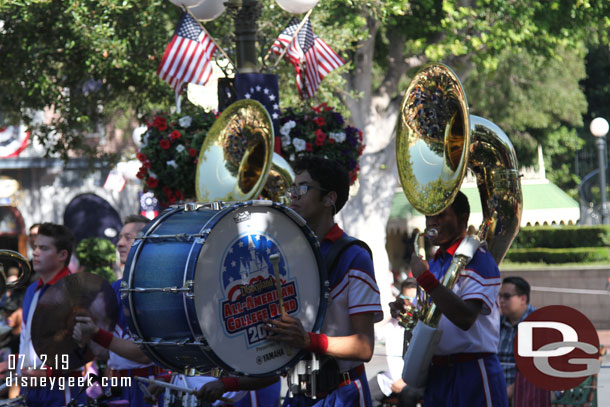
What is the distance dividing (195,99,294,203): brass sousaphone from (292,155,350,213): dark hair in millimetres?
1662

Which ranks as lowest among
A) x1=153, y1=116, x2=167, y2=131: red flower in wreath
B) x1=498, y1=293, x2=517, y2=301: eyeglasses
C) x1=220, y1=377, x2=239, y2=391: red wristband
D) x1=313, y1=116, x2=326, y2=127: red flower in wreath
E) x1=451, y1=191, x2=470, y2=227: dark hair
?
x1=220, y1=377, x2=239, y2=391: red wristband

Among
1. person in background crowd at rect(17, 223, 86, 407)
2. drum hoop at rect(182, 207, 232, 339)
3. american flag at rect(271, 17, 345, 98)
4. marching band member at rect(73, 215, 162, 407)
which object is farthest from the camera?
american flag at rect(271, 17, 345, 98)

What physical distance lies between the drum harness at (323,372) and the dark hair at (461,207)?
2.45ft

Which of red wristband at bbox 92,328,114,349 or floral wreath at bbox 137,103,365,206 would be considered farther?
floral wreath at bbox 137,103,365,206

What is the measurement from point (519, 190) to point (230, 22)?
33.9ft

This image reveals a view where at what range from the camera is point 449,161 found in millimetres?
4820

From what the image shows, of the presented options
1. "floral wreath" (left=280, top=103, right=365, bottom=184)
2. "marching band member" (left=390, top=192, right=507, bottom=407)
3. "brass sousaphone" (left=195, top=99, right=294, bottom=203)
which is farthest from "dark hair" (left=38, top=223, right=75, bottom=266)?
"marching band member" (left=390, top=192, right=507, bottom=407)

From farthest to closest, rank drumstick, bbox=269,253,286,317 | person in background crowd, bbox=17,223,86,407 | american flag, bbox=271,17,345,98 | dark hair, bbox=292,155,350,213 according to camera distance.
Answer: american flag, bbox=271,17,345,98 → person in background crowd, bbox=17,223,86,407 → dark hair, bbox=292,155,350,213 → drumstick, bbox=269,253,286,317

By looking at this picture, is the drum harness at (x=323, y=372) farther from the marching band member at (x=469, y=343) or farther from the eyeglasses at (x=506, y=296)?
the eyeglasses at (x=506, y=296)

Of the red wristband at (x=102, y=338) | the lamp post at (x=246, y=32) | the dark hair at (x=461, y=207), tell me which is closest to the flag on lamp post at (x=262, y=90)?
the lamp post at (x=246, y=32)

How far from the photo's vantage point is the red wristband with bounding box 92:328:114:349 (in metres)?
4.81

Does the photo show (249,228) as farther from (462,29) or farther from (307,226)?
(462,29)

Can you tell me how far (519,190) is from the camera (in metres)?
5.03

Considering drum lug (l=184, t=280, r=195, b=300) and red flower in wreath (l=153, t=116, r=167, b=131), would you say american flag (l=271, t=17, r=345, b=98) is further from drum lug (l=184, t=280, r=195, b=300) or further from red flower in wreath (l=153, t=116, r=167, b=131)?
drum lug (l=184, t=280, r=195, b=300)
